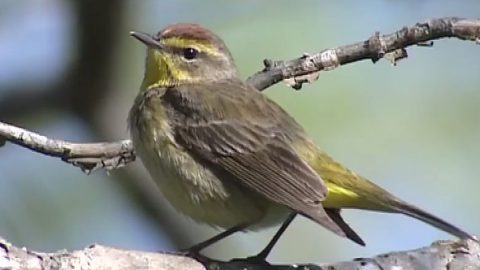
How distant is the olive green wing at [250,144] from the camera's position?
4633mm

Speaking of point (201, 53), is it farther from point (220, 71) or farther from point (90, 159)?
point (90, 159)

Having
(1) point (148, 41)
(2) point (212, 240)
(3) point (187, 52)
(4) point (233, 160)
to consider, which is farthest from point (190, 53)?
(2) point (212, 240)

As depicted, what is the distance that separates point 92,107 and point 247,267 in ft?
7.55

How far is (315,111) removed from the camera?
23.8 ft

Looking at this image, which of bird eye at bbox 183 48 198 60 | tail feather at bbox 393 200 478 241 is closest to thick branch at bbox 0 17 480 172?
bird eye at bbox 183 48 198 60

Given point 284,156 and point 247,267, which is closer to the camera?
point 247,267

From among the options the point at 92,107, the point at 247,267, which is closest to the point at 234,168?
the point at 247,267

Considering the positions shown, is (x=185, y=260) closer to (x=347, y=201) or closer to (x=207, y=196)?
(x=207, y=196)

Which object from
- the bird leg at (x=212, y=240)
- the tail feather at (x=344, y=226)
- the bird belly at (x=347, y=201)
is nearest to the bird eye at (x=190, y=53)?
the bird leg at (x=212, y=240)

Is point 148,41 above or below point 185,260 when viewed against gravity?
above

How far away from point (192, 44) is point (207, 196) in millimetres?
1182

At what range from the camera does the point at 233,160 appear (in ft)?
16.2

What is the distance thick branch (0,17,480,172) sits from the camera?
15.0 ft

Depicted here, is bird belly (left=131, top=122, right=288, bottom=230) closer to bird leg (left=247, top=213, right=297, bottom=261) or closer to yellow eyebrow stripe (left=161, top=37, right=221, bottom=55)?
bird leg (left=247, top=213, right=297, bottom=261)
